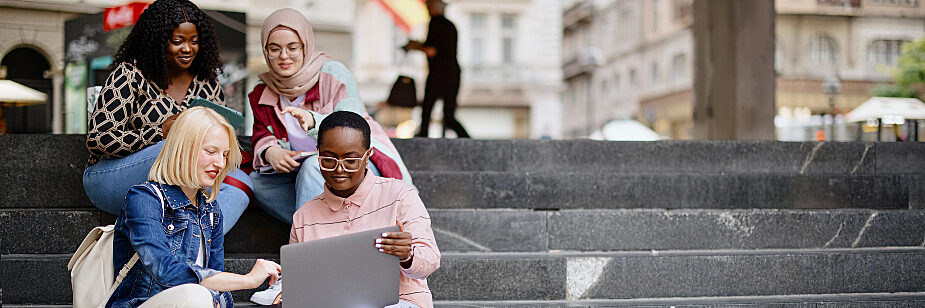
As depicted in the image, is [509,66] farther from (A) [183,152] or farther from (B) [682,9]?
(A) [183,152]

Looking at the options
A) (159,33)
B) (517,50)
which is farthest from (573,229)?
(517,50)

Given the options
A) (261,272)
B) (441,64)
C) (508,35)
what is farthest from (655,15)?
(261,272)

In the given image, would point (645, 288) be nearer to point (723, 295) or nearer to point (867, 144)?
point (723, 295)

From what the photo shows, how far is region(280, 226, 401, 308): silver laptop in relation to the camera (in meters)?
2.73

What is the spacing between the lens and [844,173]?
598 cm

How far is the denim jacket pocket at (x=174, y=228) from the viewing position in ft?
9.70

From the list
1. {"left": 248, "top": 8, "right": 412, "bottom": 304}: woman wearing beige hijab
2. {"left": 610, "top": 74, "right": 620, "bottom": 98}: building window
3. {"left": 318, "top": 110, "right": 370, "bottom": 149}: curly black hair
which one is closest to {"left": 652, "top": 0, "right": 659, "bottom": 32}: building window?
{"left": 610, "top": 74, "right": 620, "bottom": 98}: building window

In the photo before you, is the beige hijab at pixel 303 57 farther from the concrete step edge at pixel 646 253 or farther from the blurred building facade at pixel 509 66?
the blurred building facade at pixel 509 66

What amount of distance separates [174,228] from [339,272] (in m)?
0.65

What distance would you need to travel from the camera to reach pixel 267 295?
4.11 metres

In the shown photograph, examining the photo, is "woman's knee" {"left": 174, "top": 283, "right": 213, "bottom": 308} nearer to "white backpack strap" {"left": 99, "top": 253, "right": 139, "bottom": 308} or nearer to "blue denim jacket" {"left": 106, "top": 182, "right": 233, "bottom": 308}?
"blue denim jacket" {"left": 106, "top": 182, "right": 233, "bottom": 308}

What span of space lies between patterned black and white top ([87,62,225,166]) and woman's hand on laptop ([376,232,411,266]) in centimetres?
175

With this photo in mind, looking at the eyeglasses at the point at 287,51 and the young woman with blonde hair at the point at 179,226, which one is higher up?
the eyeglasses at the point at 287,51

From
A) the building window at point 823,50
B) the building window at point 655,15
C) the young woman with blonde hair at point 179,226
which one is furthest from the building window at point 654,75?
the young woman with blonde hair at point 179,226
